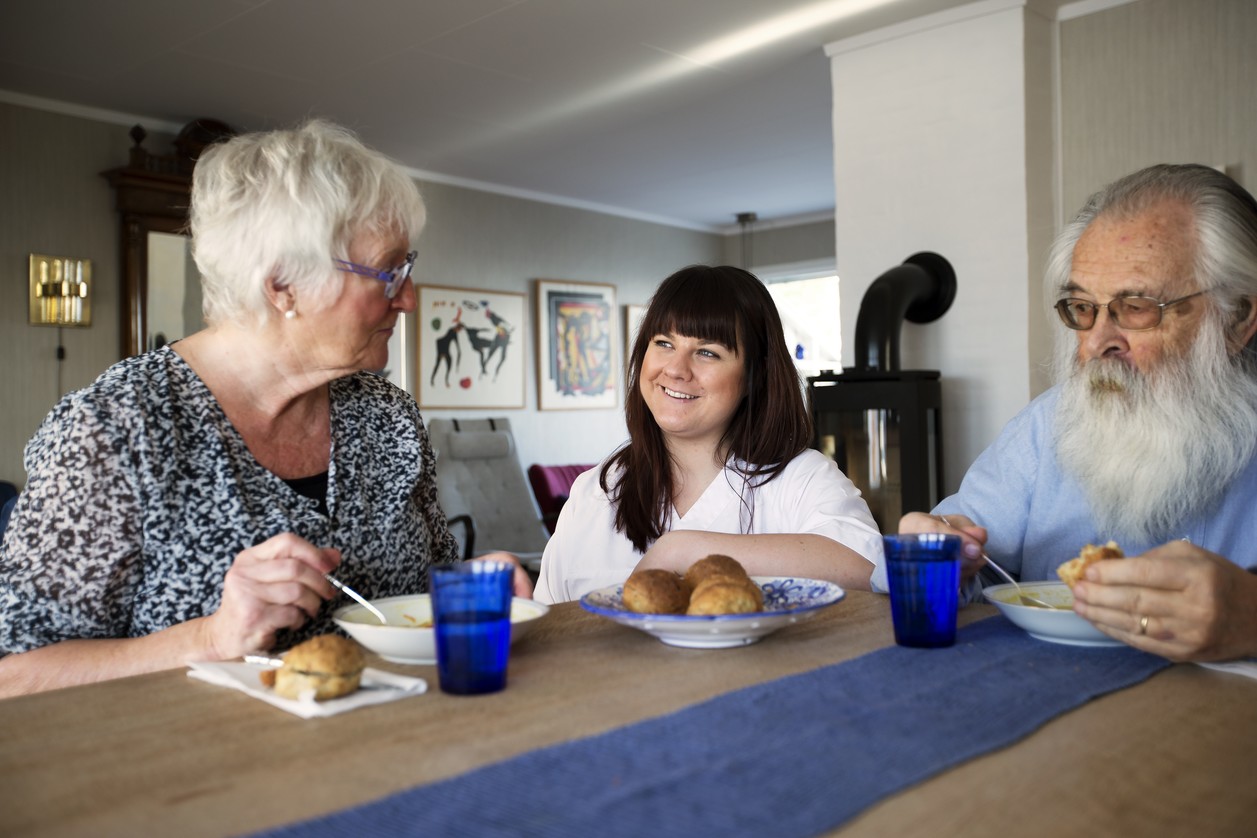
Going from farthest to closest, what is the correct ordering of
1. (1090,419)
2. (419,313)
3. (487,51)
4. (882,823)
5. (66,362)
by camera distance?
(419,313) → (66,362) → (487,51) → (1090,419) → (882,823)

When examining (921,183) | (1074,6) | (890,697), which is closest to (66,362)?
(921,183)

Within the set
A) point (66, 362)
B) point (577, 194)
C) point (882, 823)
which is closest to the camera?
point (882, 823)

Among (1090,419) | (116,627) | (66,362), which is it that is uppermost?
(66,362)

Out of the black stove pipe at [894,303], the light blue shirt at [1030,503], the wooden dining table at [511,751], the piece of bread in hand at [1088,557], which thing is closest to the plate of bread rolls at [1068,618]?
the piece of bread in hand at [1088,557]

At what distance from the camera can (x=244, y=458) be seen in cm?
155

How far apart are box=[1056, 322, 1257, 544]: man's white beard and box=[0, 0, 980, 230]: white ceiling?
315 centimetres

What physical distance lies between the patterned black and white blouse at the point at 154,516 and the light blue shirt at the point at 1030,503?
→ 97cm

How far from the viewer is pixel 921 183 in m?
4.47

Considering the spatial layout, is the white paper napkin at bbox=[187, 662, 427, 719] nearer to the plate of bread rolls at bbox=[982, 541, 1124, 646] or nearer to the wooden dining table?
the wooden dining table

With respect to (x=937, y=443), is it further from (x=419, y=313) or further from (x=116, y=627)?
(x=419, y=313)

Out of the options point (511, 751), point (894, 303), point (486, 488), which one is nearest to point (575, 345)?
point (486, 488)

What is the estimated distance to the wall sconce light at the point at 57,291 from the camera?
5.32m

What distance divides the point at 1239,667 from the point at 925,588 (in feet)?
1.04

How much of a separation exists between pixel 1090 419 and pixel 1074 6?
11.2 feet
